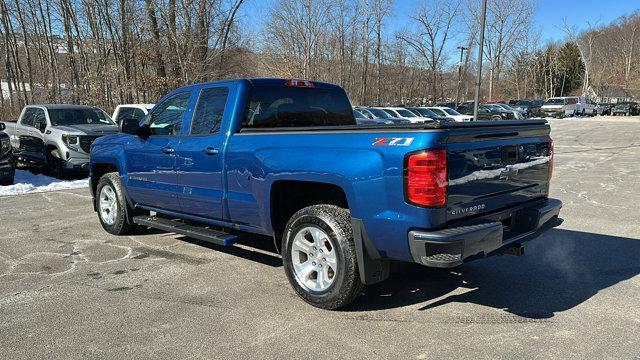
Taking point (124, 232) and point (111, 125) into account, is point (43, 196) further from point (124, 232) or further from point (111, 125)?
point (124, 232)

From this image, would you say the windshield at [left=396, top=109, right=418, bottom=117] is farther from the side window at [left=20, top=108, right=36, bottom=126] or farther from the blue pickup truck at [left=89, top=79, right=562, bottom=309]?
the blue pickup truck at [left=89, top=79, right=562, bottom=309]

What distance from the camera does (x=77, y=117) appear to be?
13.5 m

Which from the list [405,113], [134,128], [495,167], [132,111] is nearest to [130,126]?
[134,128]

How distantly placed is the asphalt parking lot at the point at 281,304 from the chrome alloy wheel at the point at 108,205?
0.31 m

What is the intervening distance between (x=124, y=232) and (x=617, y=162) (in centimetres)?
1372

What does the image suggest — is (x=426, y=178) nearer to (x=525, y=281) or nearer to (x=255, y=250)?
(x=525, y=281)

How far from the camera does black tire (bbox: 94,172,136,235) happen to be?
21.6 feet

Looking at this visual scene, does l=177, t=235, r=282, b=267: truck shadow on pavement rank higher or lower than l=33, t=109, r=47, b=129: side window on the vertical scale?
lower

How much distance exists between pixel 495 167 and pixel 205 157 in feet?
9.02

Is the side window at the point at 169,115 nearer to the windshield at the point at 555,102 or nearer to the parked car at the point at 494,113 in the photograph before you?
the parked car at the point at 494,113

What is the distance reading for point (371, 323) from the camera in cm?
397

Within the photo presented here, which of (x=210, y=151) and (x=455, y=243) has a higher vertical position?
(x=210, y=151)

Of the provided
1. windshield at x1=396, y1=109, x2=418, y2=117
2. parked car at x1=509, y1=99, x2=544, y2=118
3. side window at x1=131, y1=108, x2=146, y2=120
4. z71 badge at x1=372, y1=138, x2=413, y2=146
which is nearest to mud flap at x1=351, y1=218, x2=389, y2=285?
z71 badge at x1=372, y1=138, x2=413, y2=146

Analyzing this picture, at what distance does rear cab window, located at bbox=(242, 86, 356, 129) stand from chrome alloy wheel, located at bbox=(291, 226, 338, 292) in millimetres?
1347
